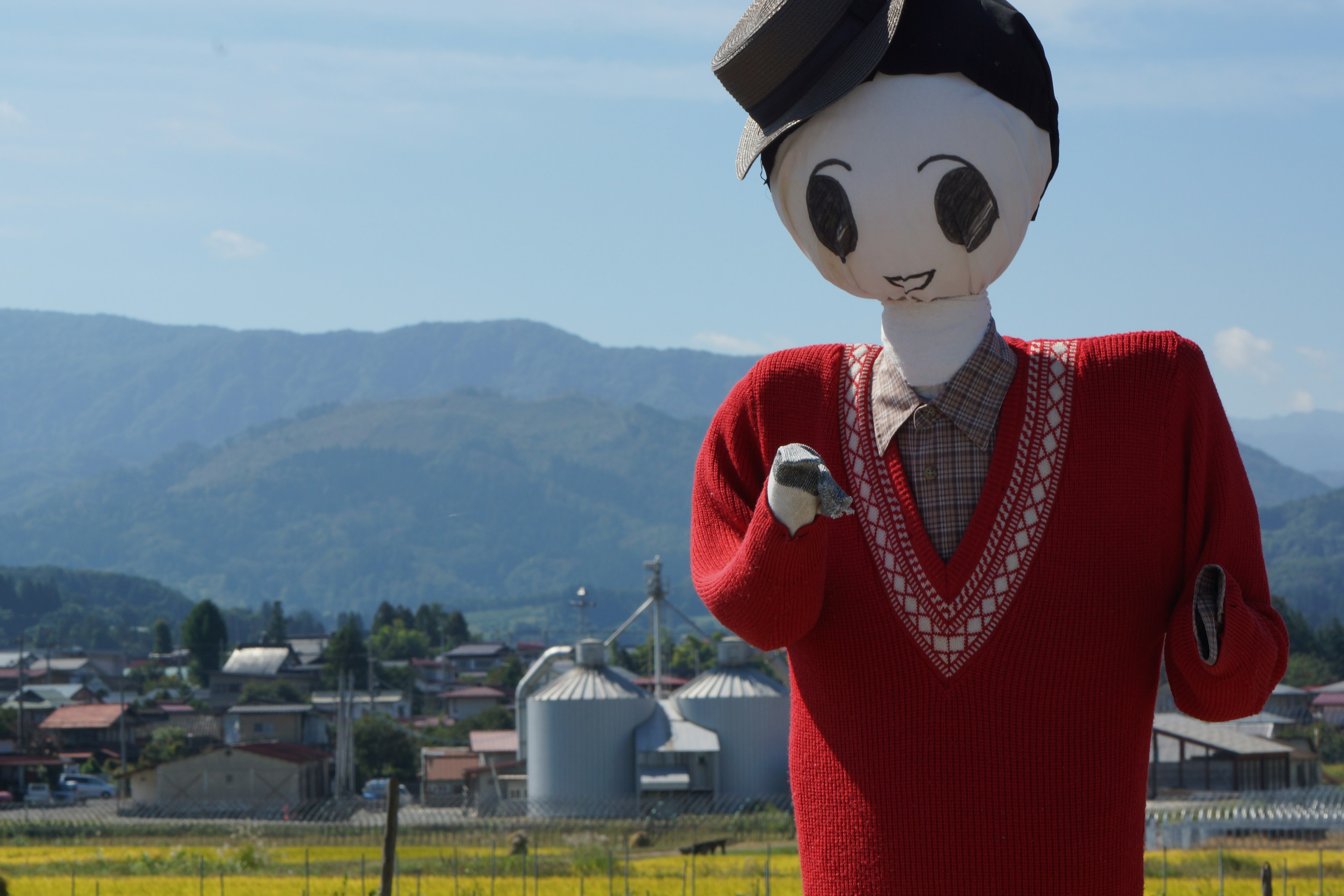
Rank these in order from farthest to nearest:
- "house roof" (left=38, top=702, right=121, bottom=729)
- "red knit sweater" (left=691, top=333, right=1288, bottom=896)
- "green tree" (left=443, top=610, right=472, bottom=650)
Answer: "green tree" (left=443, top=610, right=472, bottom=650) < "house roof" (left=38, top=702, right=121, bottom=729) < "red knit sweater" (left=691, top=333, right=1288, bottom=896)

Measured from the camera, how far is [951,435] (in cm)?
390

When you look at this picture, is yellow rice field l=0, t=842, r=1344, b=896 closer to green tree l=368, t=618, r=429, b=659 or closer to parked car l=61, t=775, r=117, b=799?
parked car l=61, t=775, r=117, b=799

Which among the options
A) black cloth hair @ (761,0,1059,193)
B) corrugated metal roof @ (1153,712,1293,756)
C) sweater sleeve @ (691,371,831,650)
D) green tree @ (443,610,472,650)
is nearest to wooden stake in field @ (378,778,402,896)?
sweater sleeve @ (691,371,831,650)

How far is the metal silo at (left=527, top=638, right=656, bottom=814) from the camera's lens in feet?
132

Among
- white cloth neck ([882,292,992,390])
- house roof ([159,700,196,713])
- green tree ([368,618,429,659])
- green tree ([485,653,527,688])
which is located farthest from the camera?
green tree ([368,618,429,659])

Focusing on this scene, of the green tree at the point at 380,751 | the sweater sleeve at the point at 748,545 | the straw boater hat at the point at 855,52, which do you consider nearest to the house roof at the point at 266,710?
the green tree at the point at 380,751

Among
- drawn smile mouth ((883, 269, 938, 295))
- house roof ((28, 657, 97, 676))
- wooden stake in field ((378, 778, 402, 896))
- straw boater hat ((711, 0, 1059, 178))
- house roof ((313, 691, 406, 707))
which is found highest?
straw boater hat ((711, 0, 1059, 178))

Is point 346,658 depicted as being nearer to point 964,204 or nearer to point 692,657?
point 692,657

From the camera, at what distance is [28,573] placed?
A: 19188cm

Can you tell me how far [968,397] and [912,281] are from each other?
1.15ft

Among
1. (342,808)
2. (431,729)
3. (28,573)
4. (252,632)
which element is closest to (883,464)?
(342,808)

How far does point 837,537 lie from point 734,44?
1.35 metres

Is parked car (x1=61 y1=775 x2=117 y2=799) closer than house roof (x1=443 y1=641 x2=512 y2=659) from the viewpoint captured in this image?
Yes

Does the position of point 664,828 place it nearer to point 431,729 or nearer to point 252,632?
point 431,729
